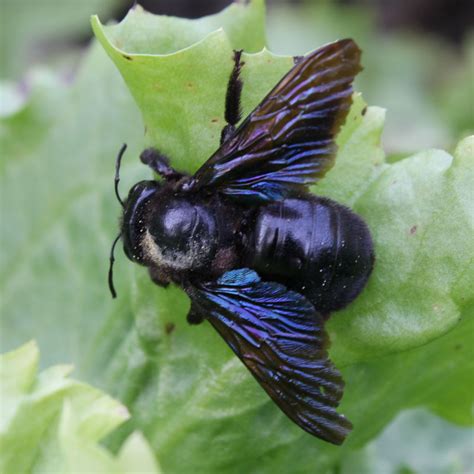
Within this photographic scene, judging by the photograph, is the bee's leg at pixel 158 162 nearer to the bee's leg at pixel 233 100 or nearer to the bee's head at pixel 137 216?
the bee's head at pixel 137 216

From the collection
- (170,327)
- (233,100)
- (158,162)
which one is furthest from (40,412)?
(233,100)

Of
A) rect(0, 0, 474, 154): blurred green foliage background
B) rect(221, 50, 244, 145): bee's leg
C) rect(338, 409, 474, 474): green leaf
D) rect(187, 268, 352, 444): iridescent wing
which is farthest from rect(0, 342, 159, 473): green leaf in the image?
rect(0, 0, 474, 154): blurred green foliage background

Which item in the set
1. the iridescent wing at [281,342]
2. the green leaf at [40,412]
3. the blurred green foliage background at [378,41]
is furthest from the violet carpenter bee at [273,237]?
the blurred green foliage background at [378,41]

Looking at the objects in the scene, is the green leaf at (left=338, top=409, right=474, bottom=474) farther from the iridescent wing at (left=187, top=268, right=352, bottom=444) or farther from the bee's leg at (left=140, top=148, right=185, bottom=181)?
the bee's leg at (left=140, top=148, right=185, bottom=181)

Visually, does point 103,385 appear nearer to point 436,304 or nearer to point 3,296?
point 3,296

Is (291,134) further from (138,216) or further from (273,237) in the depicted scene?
(138,216)

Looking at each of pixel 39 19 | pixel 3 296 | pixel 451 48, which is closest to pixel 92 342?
pixel 3 296
